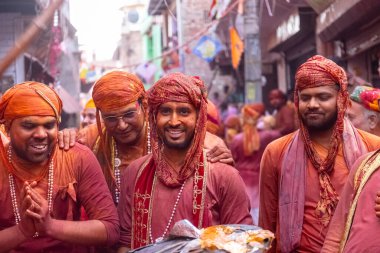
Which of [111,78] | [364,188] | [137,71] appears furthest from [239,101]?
[364,188]

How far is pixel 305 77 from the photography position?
427 centimetres

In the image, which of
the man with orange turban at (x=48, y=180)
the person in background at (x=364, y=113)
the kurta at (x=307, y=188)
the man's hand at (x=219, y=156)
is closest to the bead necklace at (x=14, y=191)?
the man with orange turban at (x=48, y=180)

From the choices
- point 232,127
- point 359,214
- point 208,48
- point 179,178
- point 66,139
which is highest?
point 208,48

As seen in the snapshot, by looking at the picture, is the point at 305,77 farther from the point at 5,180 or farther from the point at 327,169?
the point at 5,180

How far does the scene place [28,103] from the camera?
393 cm

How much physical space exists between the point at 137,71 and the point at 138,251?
2377 centimetres

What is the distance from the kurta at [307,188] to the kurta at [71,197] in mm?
997

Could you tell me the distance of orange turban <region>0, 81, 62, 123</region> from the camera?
392 cm

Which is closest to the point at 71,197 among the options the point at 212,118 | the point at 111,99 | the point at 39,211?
the point at 39,211

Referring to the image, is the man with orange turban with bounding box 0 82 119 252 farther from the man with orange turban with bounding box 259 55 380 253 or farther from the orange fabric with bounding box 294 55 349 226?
the orange fabric with bounding box 294 55 349 226

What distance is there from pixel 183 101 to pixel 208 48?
46.5 ft

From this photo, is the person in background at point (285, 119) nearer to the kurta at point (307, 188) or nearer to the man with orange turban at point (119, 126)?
the man with orange turban at point (119, 126)

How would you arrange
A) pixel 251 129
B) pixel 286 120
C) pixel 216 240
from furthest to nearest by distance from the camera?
1. pixel 286 120
2. pixel 251 129
3. pixel 216 240

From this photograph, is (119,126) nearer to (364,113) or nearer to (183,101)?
(183,101)
